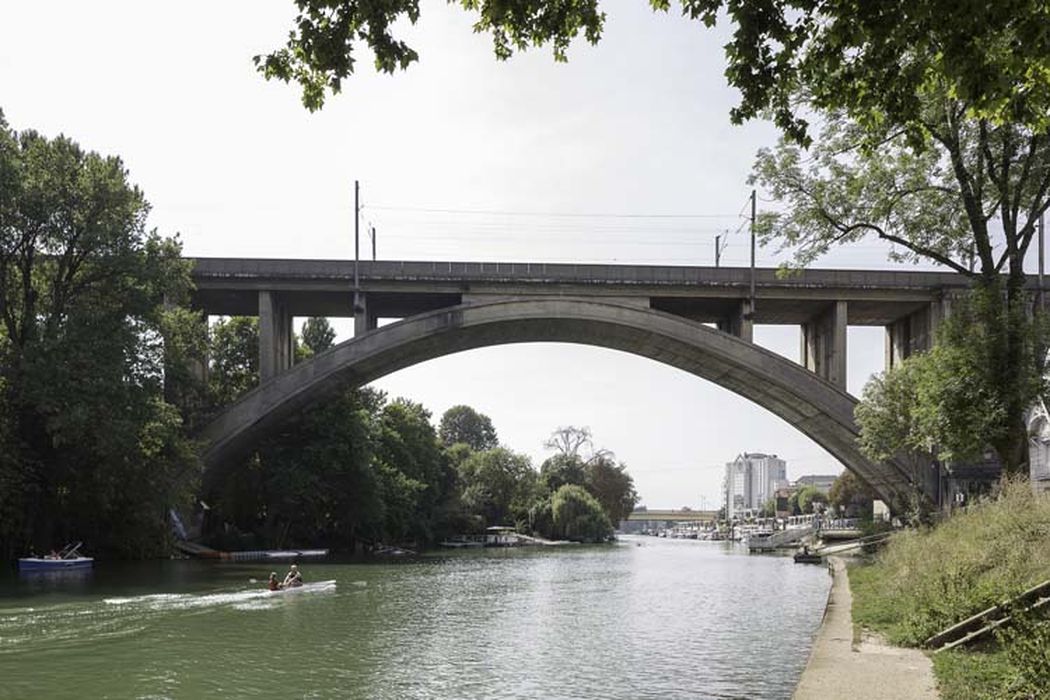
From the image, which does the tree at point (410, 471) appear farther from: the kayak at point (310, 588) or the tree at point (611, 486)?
the tree at point (611, 486)

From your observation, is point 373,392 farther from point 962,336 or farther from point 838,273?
point 962,336

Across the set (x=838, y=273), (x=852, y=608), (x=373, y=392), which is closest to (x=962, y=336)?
(x=852, y=608)

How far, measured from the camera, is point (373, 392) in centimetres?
5769

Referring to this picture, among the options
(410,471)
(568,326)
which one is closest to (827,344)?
(568,326)

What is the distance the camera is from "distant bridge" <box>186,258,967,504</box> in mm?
40969

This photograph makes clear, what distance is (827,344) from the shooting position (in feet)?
145

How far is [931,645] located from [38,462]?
30.1 meters

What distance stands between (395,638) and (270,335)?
26.3 meters

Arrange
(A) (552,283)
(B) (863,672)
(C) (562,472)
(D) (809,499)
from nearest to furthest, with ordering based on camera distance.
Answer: (B) (863,672) < (A) (552,283) < (C) (562,472) < (D) (809,499)

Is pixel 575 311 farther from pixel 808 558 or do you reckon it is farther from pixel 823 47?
pixel 823 47

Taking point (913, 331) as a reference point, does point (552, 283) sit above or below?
above

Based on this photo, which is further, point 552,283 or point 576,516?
point 576,516

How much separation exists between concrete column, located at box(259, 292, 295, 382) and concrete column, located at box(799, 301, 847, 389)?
87.9ft

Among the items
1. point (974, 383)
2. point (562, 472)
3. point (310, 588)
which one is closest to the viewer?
point (974, 383)
